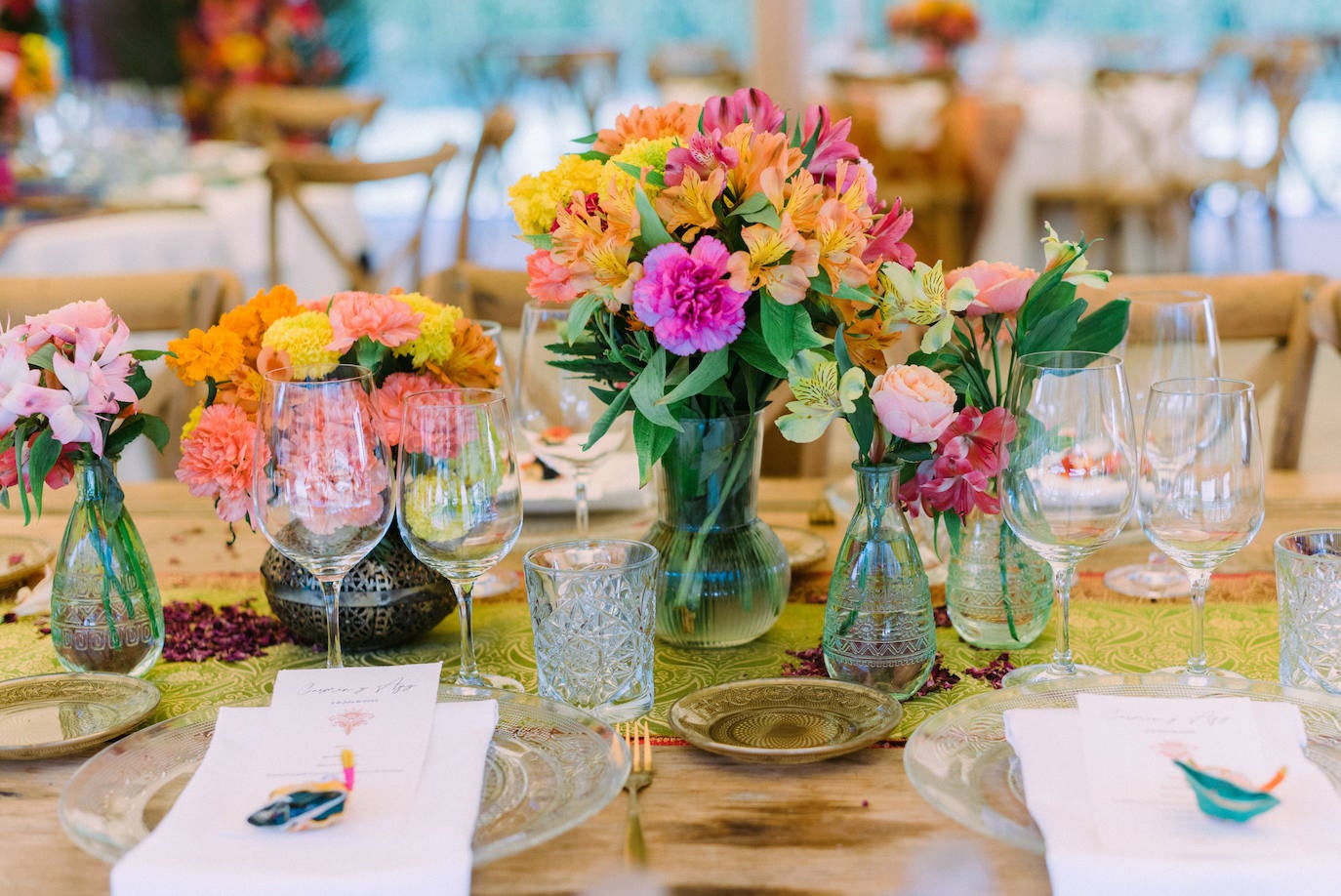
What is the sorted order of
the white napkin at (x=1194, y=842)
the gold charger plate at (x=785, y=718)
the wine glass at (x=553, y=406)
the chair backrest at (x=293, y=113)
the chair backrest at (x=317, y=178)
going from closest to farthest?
the white napkin at (x=1194, y=842), the gold charger plate at (x=785, y=718), the wine glass at (x=553, y=406), the chair backrest at (x=317, y=178), the chair backrest at (x=293, y=113)

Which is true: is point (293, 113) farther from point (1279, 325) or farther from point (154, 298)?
point (1279, 325)

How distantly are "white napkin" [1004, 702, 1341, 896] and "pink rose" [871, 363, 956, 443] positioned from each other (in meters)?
0.22

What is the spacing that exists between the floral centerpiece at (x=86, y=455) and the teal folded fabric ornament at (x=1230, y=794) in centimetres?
71

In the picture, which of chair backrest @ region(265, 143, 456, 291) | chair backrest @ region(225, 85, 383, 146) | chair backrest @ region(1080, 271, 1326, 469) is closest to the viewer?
chair backrest @ region(1080, 271, 1326, 469)

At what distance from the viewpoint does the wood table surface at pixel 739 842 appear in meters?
0.70

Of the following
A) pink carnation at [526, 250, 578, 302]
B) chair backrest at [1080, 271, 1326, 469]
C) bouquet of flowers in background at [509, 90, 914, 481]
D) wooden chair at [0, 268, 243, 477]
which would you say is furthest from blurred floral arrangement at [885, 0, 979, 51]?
pink carnation at [526, 250, 578, 302]

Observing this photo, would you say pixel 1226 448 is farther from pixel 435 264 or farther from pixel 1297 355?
pixel 435 264

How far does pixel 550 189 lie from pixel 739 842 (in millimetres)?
475

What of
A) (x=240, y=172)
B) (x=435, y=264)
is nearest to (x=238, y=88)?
(x=435, y=264)

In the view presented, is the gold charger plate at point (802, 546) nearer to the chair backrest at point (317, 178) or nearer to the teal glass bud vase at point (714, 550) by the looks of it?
the teal glass bud vase at point (714, 550)

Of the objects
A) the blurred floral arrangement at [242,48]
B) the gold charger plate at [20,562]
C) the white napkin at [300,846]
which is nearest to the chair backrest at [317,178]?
the gold charger plate at [20,562]

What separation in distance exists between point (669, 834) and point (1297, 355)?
50.1 inches

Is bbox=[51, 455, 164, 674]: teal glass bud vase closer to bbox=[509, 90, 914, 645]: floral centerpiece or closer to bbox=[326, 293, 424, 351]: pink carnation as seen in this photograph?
bbox=[326, 293, 424, 351]: pink carnation

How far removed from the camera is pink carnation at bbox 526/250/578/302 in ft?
3.02
